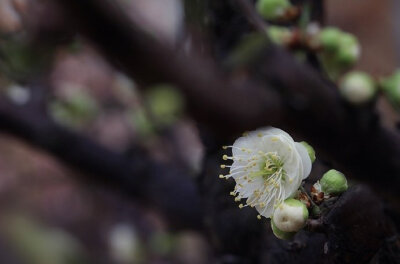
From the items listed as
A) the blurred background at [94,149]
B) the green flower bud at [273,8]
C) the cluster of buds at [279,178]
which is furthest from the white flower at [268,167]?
the blurred background at [94,149]

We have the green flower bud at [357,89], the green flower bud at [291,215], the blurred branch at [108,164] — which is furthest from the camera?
the blurred branch at [108,164]

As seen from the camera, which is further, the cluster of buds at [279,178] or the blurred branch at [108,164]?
the blurred branch at [108,164]

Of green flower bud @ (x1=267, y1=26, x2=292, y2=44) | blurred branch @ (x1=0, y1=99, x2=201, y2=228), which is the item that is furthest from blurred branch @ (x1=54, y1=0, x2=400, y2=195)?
blurred branch @ (x1=0, y1=99, x2=201, y2=228)

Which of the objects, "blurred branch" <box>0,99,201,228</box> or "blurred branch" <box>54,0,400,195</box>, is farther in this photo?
"blurred branch" <box>0,99,201,228</box>

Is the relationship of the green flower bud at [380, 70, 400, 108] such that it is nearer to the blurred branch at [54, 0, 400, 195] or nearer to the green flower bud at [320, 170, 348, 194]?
the blurred branch at [54, 0, 400, 195]

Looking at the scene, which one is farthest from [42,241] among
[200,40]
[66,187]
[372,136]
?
[200,40]

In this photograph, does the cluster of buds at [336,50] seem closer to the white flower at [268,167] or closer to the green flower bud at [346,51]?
the green flower bud at [346,51]

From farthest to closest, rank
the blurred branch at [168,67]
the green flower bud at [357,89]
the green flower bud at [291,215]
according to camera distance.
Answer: the green flower bud at [357,89] < the green flower bud at [291,215] < the blurred branch at [168,67]

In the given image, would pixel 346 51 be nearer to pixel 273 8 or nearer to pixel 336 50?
pixel 336 50
